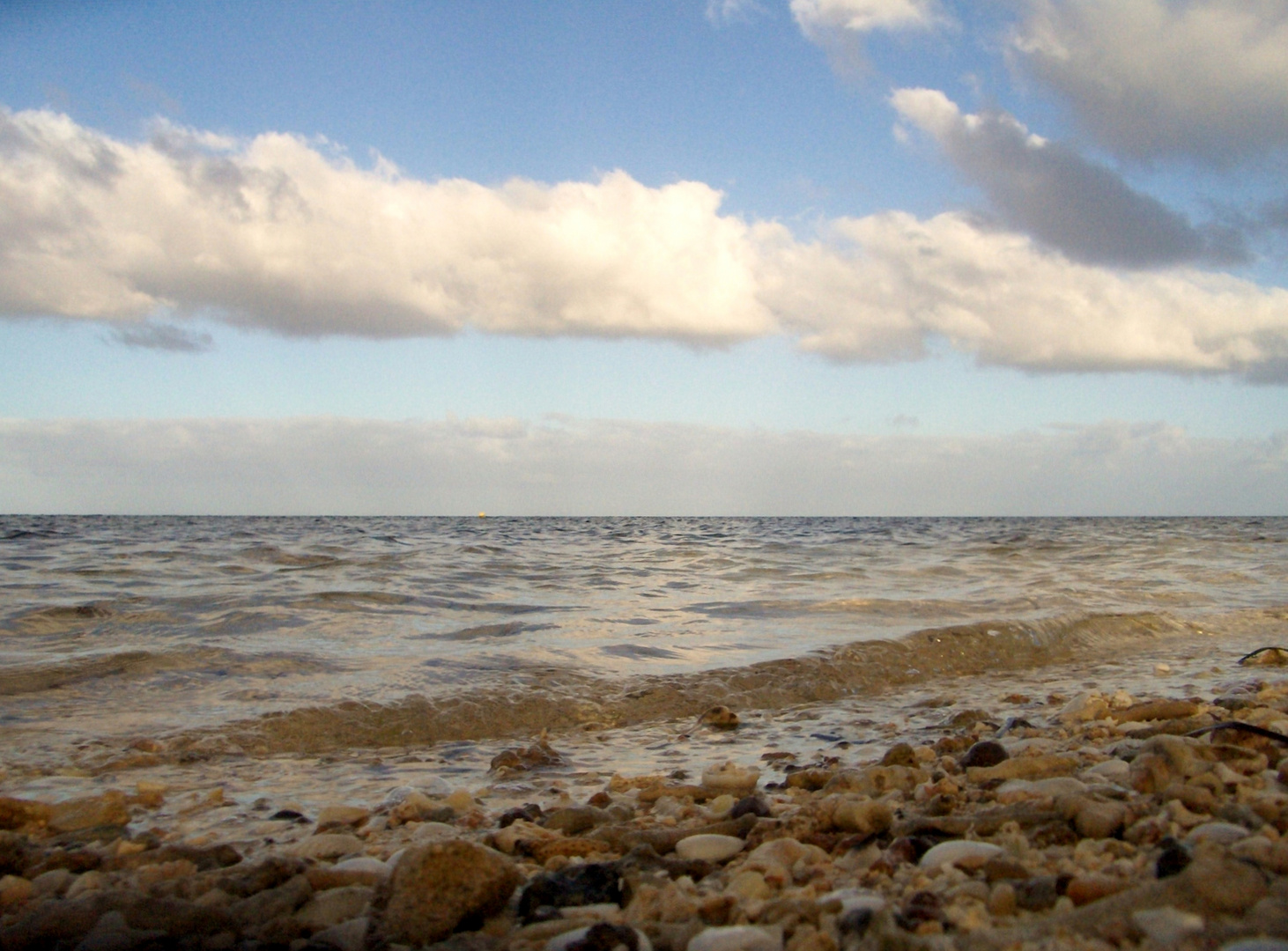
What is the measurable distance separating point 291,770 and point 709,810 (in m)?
1.94

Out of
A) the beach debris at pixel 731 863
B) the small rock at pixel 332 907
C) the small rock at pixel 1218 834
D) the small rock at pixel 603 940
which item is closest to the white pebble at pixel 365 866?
the beach debris at pixel 731 863

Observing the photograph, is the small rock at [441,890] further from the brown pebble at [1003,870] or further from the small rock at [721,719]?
the small rock at [721,719]

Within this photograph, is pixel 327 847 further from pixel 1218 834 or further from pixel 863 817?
pixel 1218 834

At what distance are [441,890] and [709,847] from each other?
79 cm

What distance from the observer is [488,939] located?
5.78ft

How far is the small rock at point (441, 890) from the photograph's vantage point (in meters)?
1.77

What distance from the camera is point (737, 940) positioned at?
1.59 metres

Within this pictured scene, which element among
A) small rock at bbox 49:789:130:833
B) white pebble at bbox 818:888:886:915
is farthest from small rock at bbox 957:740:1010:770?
small rock at bbox 49:789:130:833

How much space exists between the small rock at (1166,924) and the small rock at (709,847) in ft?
3.54

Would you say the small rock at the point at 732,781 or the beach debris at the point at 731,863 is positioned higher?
the beach debris at the point at 731,863

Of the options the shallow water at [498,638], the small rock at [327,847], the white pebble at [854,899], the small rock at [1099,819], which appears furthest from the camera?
the shallow water at [498,638]

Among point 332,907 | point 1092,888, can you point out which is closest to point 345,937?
point 332,907

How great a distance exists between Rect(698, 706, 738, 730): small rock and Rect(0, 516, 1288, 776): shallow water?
251 mm

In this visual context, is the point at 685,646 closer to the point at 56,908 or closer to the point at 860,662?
the point at 860,662
